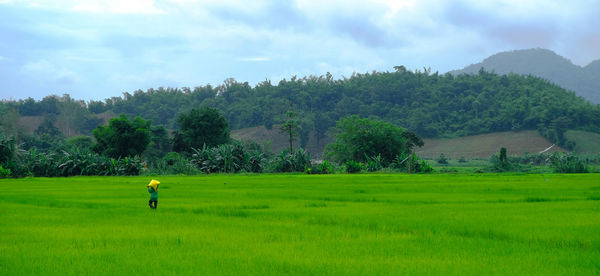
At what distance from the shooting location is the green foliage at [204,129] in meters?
69.2

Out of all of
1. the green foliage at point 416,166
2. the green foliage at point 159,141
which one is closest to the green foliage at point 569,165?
the green foliage at point 416,166

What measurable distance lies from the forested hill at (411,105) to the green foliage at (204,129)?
84.0m

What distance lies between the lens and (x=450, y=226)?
1093 centimetres

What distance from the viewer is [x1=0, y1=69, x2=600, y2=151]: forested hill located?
14038 cm

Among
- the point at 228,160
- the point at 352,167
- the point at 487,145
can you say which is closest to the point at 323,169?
the point at 352,167

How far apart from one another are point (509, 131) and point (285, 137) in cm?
6167

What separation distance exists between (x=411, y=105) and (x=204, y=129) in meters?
113

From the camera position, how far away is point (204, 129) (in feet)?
227

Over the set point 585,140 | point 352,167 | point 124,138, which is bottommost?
point 352,167

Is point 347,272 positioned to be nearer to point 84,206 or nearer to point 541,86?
point 84,206

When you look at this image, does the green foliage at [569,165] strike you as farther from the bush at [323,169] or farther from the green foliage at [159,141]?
the green foliage at [159,141]

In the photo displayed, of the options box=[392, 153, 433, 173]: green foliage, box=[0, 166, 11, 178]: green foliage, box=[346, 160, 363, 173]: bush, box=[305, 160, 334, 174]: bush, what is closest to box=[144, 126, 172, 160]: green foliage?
box=[305, 160, 334, 174]: bush

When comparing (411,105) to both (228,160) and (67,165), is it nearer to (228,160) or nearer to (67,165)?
(228,160)

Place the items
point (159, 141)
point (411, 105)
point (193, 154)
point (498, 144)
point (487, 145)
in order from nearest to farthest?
point (193, 154) → point (159, 141) → point (498, 144) → point (487, 145) → point (411, 105)
